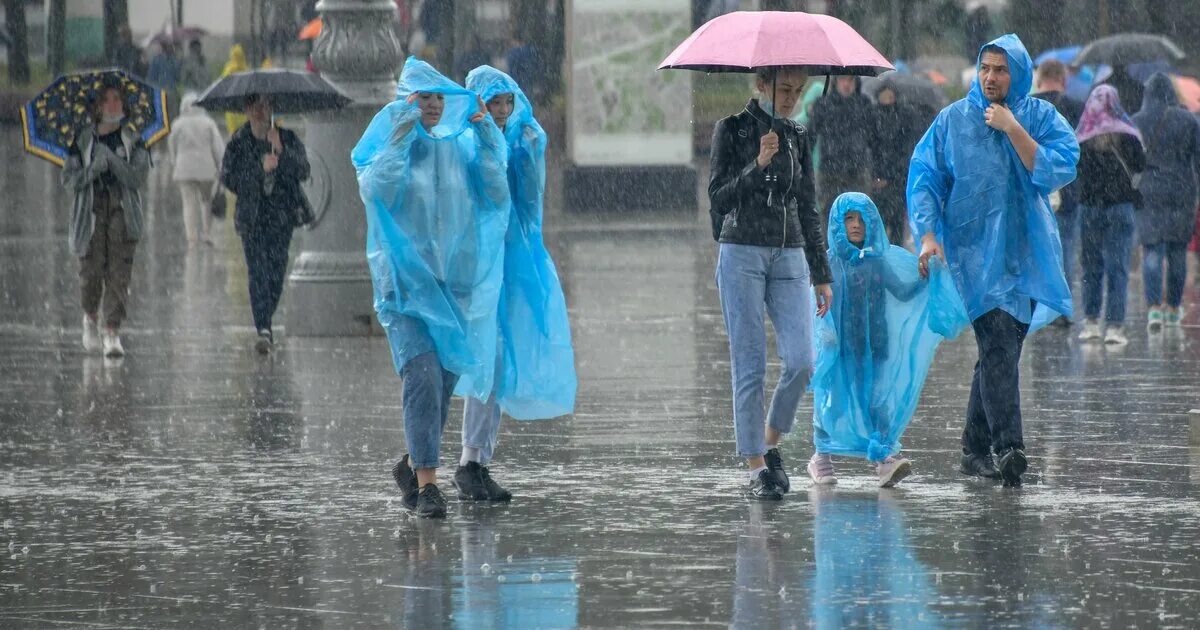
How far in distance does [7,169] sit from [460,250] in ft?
80.1

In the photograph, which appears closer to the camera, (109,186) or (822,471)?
(822,471)

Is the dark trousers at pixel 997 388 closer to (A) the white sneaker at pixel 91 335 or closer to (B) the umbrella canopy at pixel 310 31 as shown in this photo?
(A) the white sneaker at pixel 91 335

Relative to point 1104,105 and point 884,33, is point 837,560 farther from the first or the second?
point 884,33

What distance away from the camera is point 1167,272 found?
14.4 m

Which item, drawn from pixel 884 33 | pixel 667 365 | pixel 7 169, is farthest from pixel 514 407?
pixel 884 33

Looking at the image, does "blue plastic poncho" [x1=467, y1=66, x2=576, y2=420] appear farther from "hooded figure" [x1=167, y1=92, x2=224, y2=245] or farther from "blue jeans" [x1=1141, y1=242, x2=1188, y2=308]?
"hooded figure" [x1=167, y1=92, x2=224, y2=245]

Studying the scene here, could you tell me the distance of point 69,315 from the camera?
1542 centimetres

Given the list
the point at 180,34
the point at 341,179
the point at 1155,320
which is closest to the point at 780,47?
the point at 341,179

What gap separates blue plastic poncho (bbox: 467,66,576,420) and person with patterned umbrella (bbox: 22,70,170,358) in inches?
208

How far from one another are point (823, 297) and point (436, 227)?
5.00ft

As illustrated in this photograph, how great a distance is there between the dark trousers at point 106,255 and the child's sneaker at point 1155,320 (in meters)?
6.51

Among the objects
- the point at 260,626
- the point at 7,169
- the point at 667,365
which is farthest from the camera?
the point at 7,169

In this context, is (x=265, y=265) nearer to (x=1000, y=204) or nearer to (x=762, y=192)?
(x=762, y=192)

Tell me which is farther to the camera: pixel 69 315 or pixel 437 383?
pixel 69 315
